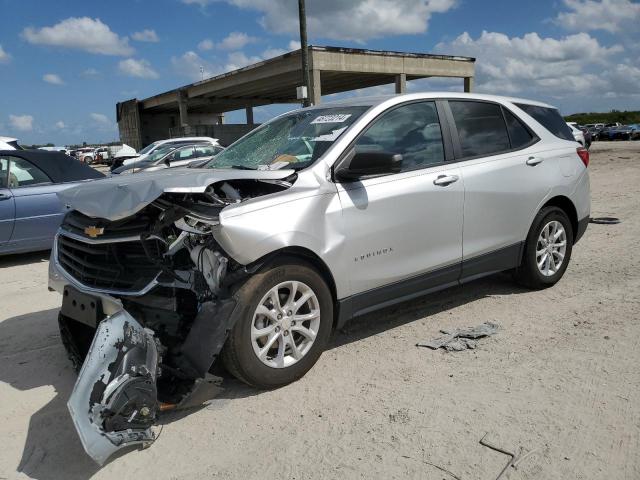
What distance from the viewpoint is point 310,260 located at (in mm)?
3566

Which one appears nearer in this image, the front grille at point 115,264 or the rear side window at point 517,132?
the front grille at point 115,264

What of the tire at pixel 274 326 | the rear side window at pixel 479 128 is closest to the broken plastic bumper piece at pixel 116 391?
the tire at pixel 274 326

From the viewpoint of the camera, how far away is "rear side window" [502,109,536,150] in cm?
502

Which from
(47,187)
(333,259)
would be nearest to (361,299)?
(333,259)

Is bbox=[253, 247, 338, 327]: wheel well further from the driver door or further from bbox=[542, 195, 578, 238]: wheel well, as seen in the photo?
bbox=[542, 195, 578, 238]: wheel well

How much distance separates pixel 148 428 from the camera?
115 inches

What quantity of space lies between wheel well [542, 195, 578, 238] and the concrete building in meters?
19.0

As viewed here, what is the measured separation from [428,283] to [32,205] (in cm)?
562

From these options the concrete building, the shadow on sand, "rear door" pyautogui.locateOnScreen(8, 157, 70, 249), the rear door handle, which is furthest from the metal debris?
the concrete building

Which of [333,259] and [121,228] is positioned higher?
[121,228]

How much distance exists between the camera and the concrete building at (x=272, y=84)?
2934 cm

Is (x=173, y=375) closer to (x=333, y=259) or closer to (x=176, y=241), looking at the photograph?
(x=176, y=241)

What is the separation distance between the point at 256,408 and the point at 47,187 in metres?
5.64

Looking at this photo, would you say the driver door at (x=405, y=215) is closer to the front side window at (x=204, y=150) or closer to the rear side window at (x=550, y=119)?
the rear side window at (x=550, y=119)
